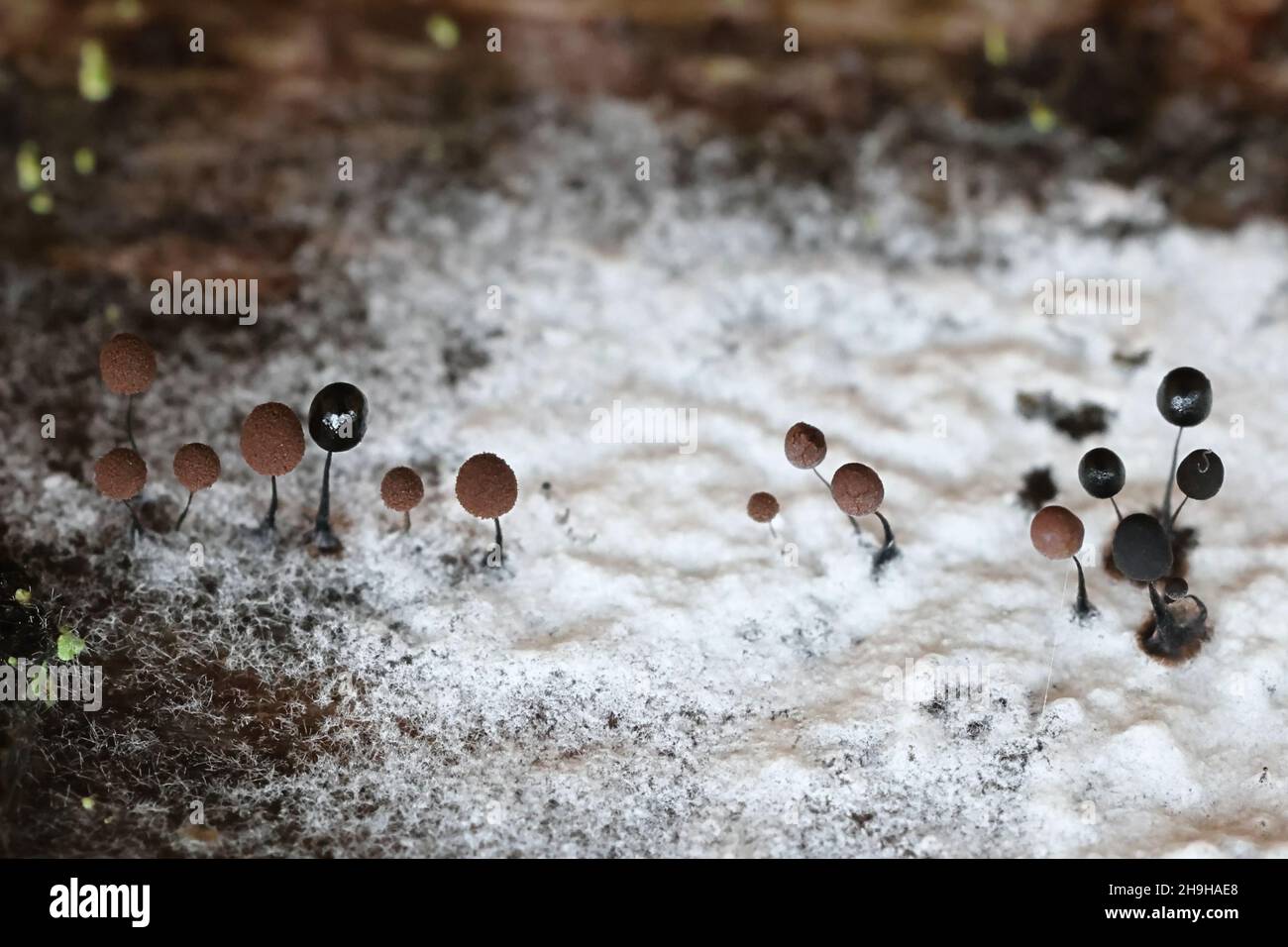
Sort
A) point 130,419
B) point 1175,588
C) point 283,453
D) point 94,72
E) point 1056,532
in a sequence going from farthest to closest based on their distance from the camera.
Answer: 1. point 94,72
2. point 130,419
3. point 1175,588
4. point 283,453
5. point 1056,532

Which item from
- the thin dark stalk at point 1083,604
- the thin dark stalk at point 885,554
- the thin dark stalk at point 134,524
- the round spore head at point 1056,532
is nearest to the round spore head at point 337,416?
the thin dark stalk at point 134,524

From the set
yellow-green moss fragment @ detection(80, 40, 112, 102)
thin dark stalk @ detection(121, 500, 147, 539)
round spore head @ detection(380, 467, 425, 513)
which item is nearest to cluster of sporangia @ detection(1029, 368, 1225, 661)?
round spore head @ detection(380, 467, 425, 513)

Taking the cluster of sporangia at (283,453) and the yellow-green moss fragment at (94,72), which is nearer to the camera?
the cluster of sporangia at (283,453)

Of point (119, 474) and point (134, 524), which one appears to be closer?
point (119, 474)

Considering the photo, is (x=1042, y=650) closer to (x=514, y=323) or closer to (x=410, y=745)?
(x=410, y=745)

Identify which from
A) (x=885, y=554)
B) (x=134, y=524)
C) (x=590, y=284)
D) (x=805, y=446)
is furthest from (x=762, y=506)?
(x=134, y=524)

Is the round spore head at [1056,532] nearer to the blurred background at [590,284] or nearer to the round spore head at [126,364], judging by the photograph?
the blurred background at [590,284]

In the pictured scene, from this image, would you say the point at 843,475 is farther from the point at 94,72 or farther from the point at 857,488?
the point at 94,72
